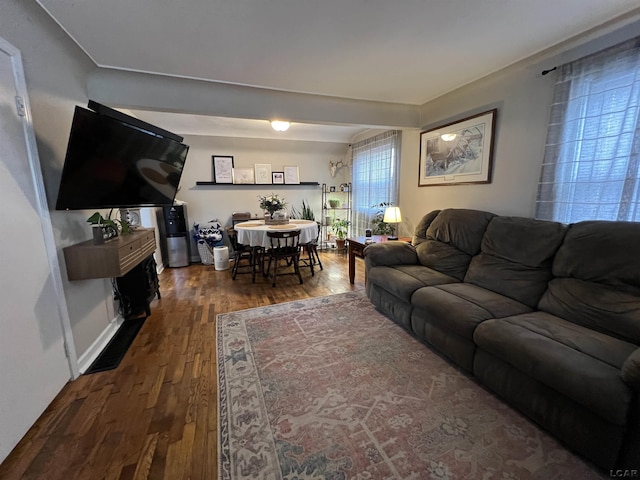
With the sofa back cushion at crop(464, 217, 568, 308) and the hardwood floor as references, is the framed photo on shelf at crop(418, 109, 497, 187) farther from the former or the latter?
the hardwood floor

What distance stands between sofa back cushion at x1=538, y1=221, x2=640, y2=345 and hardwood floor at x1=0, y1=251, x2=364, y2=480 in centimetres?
223

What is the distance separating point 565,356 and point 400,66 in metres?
2.41

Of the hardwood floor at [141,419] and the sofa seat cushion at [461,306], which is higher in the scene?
the sofa seat cushion at [461,306]

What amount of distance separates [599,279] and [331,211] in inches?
181

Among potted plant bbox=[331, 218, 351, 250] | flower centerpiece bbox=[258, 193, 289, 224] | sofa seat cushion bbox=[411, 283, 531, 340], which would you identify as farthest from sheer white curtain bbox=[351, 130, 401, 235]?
sofa seat cushion bbox=[411, 283, 531, 340]

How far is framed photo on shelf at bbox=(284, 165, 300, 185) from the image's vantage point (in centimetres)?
538

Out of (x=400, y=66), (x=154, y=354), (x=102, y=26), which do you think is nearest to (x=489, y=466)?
(x=154, y=354)

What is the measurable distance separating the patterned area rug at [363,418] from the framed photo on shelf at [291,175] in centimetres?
378

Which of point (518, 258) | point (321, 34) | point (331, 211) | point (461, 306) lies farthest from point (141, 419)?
point (331, 211)

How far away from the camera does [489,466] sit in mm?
1181

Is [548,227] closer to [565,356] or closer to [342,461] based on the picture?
[565,356]

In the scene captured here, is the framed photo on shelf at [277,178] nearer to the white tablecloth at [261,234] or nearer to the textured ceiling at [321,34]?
the white tablecloth at [261,234]

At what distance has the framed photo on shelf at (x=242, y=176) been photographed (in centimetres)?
502

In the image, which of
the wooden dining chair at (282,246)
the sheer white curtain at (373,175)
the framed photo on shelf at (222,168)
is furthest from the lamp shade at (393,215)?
the framed photo on shelf at (222,168)
